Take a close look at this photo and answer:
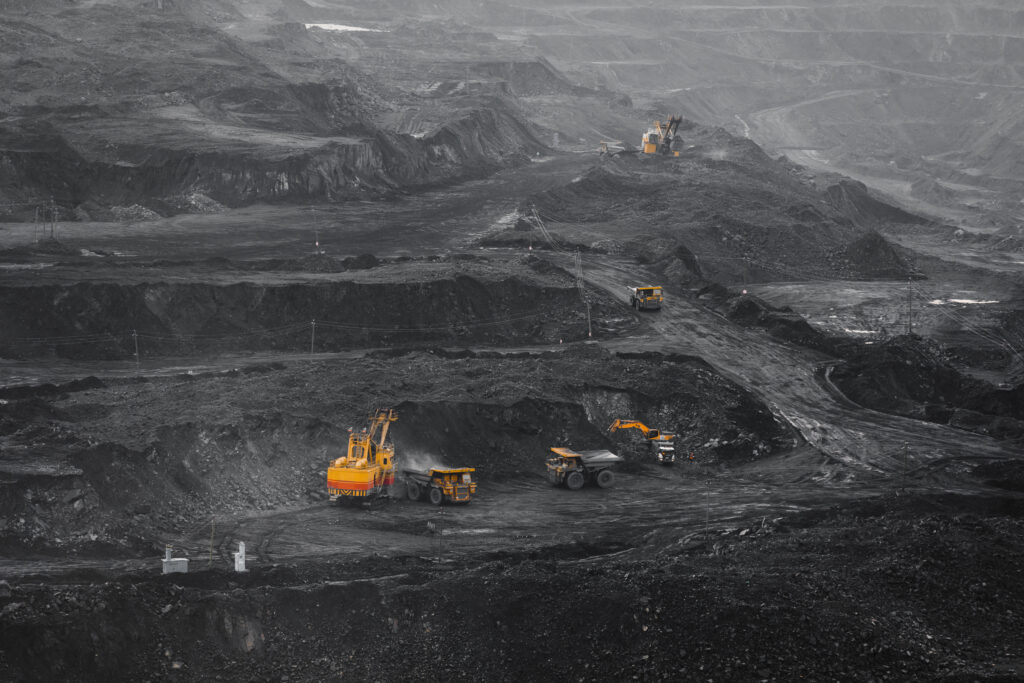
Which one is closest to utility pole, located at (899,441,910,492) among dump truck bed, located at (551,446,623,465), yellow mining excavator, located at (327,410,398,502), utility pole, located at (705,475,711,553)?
utility pole, located at (705,475,711,553)


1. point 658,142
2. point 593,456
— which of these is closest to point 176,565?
point 593,456

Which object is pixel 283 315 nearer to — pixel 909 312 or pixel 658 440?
pixel 658 440

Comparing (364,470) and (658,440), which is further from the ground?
(364,470)

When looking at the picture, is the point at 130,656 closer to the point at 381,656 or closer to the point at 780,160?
the point at 381,656

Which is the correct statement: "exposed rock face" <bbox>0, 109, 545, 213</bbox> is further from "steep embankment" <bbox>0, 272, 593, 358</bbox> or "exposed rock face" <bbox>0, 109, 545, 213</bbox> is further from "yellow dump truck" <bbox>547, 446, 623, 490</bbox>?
"yellow dump truck" <bbox>547, 446, 623, 490</bbox>

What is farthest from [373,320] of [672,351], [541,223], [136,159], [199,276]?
[136,159]
